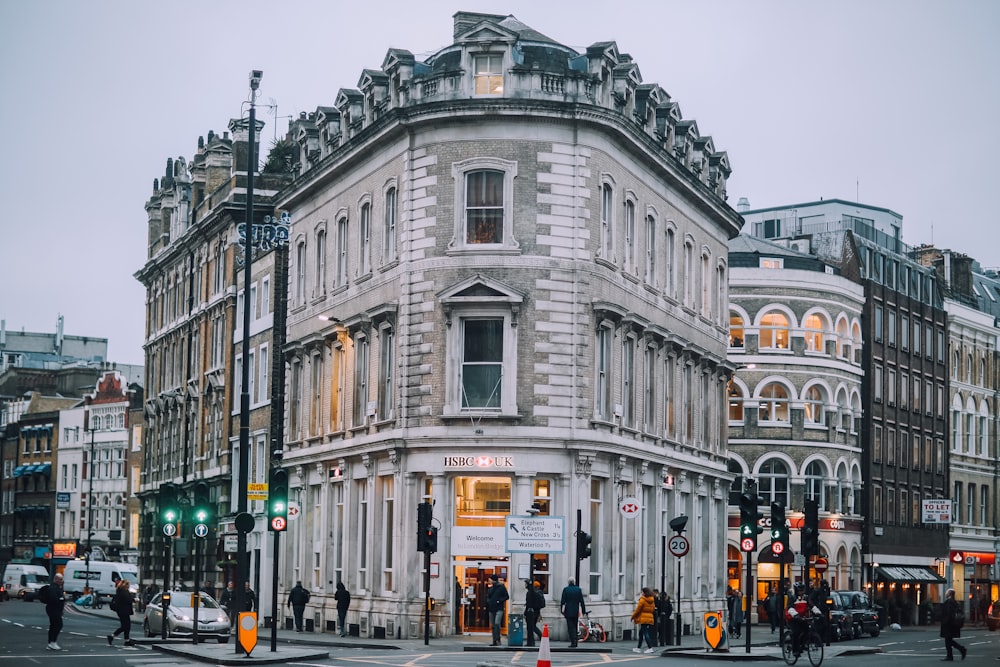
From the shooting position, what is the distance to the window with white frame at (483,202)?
43938mm

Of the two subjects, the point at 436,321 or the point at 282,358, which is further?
the point at 282,358

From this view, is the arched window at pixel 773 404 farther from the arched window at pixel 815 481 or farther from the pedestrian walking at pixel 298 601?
the pedestrian walking at pixel 298 601

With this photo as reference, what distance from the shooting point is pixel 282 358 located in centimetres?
5841

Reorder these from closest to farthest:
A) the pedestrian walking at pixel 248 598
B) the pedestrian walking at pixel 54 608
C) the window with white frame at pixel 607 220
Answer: the pedestrian walking at pixel 248 598
the pedestrian walking at pixel 54 608
the window with white frame at pixel 607 220

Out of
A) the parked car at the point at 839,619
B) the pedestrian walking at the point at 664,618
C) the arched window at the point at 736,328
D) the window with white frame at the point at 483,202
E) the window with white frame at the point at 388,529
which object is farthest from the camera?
the arched window at the point at 736,328

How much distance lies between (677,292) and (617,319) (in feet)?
27.1

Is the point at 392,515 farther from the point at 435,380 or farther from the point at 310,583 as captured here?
the point at 310,583

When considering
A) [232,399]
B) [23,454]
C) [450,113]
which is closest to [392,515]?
[450,113]

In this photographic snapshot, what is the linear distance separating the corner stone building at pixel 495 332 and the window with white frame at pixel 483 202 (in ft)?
0.21

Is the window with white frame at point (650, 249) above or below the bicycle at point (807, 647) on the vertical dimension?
above

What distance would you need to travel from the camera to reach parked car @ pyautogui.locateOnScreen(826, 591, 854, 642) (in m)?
51.5

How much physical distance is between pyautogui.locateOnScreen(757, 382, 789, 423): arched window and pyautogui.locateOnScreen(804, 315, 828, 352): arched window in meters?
2.53

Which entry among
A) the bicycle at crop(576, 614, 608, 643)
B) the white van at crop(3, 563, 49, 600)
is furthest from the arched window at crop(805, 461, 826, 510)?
the white van at crop(3, 563, 49, 600)

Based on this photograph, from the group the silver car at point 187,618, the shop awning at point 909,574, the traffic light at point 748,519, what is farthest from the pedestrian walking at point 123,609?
the shop awning at point 909,574
